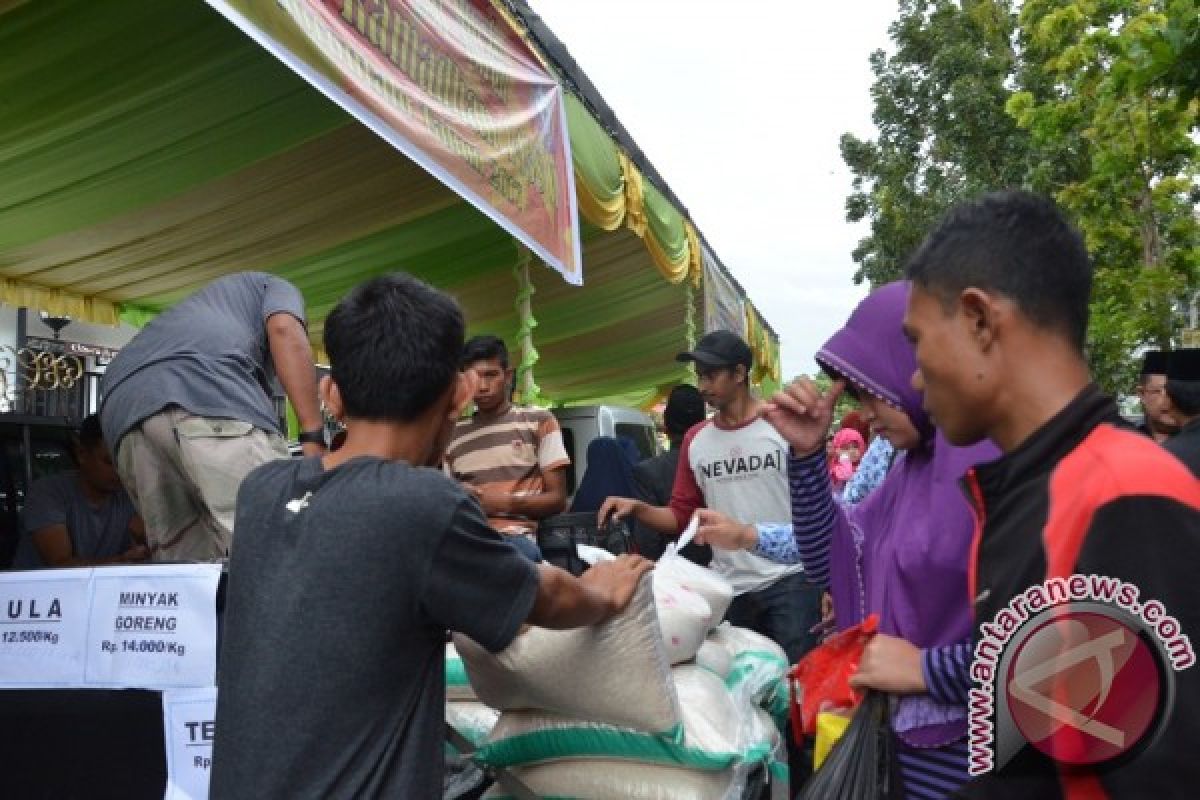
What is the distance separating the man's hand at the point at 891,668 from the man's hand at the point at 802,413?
0.66m

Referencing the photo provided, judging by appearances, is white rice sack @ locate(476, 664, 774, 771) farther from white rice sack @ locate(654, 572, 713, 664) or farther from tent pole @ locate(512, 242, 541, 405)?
tent pole @ locate(512, 242, 541, 405)

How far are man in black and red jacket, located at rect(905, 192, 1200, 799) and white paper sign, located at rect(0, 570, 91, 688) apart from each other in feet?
6.96

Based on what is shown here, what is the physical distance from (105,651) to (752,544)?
1.72 m

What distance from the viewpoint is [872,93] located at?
862 inches

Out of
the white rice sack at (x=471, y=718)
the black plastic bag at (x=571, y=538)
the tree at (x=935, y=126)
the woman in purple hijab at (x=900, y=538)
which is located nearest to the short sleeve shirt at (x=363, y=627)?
the woman in purple hijab at (x=900, y=538)

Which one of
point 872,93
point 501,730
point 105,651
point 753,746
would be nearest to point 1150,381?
point 753,746

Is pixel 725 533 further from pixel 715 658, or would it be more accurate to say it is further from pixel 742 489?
pixel 742 489

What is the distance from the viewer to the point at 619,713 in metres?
2.19

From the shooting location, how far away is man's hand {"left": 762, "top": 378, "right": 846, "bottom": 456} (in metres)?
2.38

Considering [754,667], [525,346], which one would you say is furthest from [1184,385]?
[525,346]

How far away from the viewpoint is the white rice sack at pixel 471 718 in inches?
102

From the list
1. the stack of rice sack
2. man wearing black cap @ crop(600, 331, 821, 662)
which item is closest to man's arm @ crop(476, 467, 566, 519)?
man wearing black cap @ crop(600, 331, 821, 662)

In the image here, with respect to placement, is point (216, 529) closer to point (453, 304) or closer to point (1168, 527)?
point (453, 304)

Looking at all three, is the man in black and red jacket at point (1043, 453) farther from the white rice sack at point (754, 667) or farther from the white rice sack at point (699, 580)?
the white rice sack at point (754, 667)
